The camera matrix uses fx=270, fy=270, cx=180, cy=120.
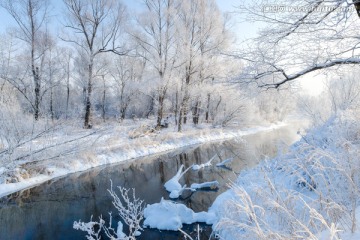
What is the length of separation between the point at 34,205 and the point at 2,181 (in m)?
1.78

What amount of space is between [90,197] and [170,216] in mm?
2850

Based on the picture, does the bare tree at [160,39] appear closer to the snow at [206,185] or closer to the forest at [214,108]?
the forest at [214,108]

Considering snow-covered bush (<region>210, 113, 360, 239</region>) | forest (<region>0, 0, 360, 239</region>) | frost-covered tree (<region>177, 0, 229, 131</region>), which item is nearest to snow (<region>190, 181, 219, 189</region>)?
forest (<region>0, 0, 360, 239</region>)

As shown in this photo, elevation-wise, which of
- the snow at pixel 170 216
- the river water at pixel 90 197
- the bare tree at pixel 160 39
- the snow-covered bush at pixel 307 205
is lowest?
the river water at pixel 90 197

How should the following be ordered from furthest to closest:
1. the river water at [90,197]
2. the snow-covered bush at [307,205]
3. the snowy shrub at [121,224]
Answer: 1. the river water at [90,197]
2. the snowy shrub at [121,224]
3. the snow-covered bush at [307,205]

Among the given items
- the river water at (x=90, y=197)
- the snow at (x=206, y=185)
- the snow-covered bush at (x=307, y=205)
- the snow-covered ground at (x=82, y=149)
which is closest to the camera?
the snow-covered bush at (x=307, y=205)

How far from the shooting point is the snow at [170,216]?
570 centimetres

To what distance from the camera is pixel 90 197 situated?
755 cm

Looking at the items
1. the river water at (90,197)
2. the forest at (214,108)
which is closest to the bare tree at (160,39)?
the forest at (214,108)

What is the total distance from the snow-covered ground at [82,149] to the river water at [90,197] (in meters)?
0.50

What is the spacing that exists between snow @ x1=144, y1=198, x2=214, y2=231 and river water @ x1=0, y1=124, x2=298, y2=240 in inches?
6.1

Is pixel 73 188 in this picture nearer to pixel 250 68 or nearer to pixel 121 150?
pixel 121 150

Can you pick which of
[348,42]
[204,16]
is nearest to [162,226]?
[348,42]

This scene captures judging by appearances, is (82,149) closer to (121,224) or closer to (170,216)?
(121,224)
